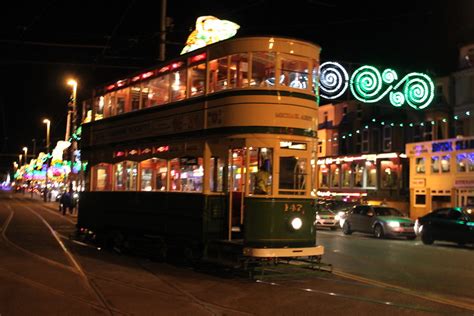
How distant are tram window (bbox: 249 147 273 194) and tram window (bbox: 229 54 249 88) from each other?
1383mm

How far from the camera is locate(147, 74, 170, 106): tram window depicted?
45.0 ft

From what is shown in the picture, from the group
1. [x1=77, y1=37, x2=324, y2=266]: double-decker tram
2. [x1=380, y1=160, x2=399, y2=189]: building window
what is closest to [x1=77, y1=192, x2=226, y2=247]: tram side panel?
[x1=77, y1=37, x2=324, y2=266]: double-decker tram

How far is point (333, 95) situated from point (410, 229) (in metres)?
6.22

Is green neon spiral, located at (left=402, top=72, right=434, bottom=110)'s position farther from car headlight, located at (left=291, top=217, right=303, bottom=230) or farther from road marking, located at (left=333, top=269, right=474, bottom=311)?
car headlight, located at (left=291, top=217, right=303, bottom=230)

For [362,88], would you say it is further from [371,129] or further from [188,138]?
[371,129]

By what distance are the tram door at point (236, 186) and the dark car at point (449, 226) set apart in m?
11.0

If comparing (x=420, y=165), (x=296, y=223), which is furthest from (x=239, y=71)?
(x=420, y=165)

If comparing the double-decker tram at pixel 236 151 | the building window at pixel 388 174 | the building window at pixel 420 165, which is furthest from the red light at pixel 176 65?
the building window at pixel 388 174

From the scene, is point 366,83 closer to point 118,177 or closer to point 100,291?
point 118,177

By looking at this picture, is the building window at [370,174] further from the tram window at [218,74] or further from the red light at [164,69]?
the tram window at [218,74]

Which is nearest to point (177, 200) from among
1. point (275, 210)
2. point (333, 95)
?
point (275, 210)

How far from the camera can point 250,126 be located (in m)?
11.5

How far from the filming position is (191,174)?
12758 mm

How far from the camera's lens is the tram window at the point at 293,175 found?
11578 mm
